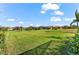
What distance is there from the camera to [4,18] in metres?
1.70

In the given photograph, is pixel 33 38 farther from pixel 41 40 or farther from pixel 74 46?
pixel 74 46

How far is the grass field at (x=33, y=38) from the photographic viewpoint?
1.69 metres

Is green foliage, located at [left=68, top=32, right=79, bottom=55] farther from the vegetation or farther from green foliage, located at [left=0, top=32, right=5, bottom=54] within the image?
green foliage, located at [left=0, top=32, right=5, bottom=54]

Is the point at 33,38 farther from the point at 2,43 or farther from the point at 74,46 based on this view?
the point at 74,46

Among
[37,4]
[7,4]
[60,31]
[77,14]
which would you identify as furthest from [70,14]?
[7,4]

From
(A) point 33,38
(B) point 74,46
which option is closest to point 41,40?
(A) point 33,38

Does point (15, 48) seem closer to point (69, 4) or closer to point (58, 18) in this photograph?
point (58, 18)

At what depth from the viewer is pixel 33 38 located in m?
1.70

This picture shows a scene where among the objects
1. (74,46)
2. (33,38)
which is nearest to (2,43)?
(33,38)

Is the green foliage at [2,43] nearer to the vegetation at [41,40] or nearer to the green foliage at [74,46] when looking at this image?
the vegetation at [41,40]

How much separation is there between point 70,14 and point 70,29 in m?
0.15

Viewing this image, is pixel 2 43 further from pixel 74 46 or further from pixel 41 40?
pixel 74 46

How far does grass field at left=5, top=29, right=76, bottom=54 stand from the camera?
1693 mm

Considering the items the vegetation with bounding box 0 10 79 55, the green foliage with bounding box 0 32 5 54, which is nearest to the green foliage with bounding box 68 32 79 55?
the vegetation with bounding box 0 10 79 55
